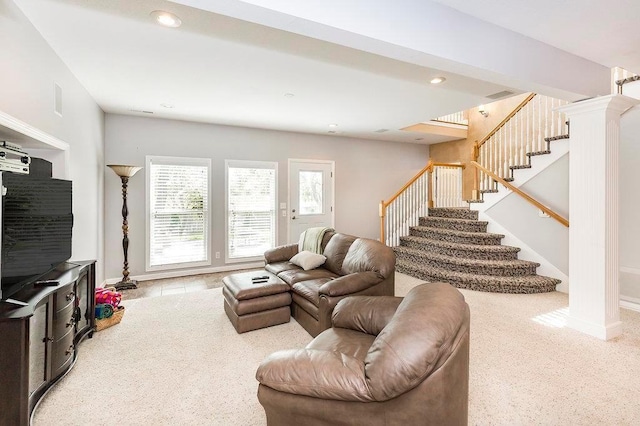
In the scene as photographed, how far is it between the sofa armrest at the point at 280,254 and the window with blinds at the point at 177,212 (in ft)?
5.93

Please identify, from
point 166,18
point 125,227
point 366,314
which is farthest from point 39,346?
point 125,227

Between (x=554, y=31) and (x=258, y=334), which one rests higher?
(x=554, y=31)

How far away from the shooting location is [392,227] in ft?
21.1

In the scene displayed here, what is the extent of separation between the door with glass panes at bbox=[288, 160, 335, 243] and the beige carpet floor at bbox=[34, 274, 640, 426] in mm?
3119

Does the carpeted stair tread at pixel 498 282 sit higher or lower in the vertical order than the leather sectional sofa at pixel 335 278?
lower

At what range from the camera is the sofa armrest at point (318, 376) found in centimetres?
134

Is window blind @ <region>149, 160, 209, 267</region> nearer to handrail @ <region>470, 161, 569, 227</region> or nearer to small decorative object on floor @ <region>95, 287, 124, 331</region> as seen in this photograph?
small decorative object on floor @ <region>95, 287, 124, 331</region>

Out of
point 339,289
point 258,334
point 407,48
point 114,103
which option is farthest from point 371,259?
point 114,103

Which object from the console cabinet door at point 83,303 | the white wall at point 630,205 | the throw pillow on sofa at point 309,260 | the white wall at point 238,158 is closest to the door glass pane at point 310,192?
the white wall at point 238,158

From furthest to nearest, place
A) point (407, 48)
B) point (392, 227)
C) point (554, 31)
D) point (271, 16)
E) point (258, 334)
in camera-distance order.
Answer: point (392, 227)
point (258, 334)
point (554, 31)
point (407, 48)
point (271, 16)

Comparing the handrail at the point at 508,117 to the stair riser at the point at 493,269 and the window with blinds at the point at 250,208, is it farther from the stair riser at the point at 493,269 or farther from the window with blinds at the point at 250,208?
the window with blinds at the point at 250,208

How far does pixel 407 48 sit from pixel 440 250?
4162 millimetres

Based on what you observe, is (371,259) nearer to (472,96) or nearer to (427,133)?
(472,96)

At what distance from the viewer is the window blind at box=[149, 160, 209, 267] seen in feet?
17.3
